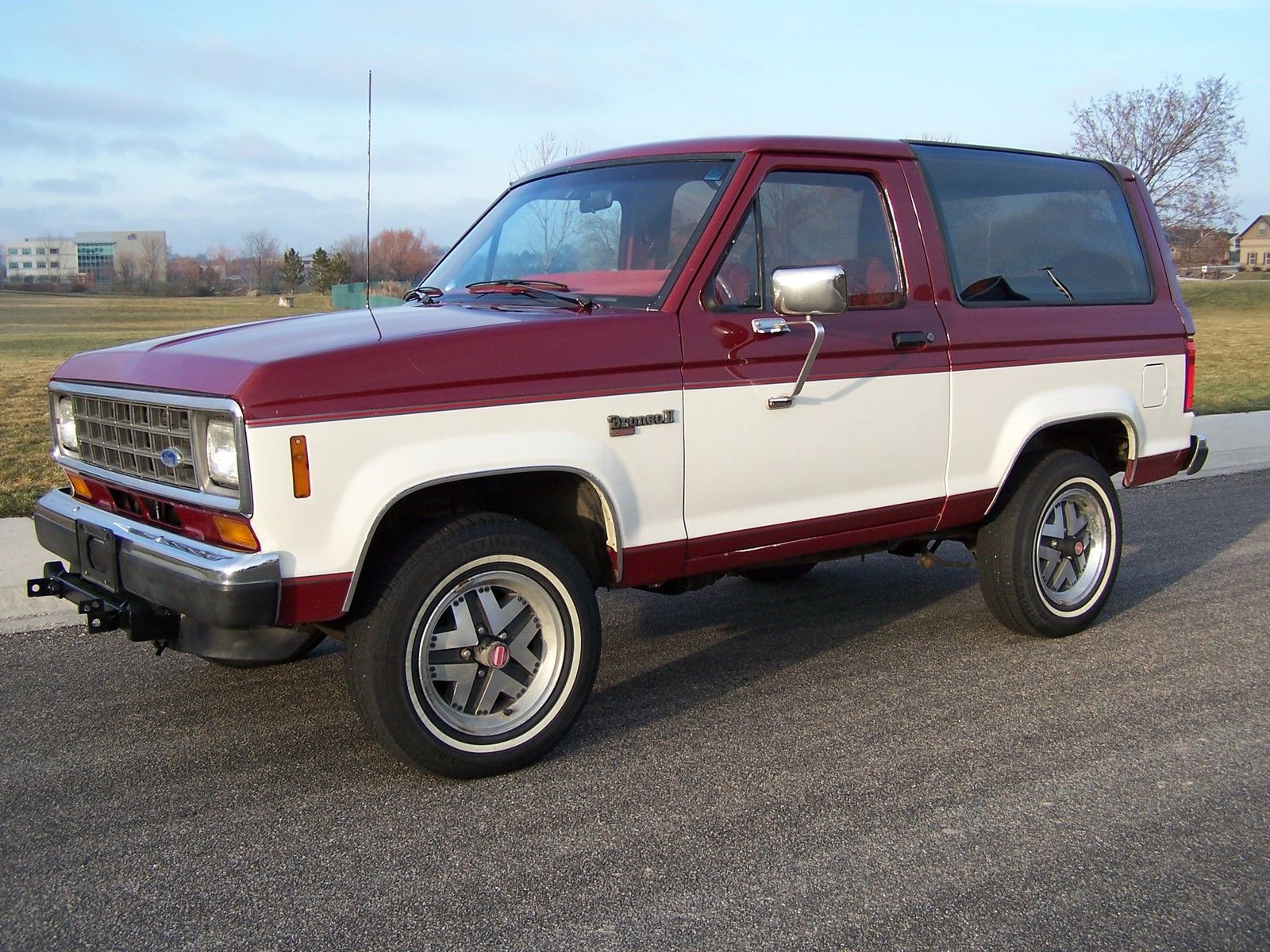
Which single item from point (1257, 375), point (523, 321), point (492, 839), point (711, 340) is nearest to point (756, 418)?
point (711, 340)

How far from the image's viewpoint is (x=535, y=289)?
463cm

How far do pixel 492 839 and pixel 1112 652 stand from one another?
322 cm

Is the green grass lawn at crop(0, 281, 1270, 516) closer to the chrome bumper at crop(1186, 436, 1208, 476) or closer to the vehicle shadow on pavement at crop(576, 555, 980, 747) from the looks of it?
the vehicle shadow on pavement at crop(576, 555, 980, 747)

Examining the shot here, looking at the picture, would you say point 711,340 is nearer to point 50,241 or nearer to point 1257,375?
point 1257,375

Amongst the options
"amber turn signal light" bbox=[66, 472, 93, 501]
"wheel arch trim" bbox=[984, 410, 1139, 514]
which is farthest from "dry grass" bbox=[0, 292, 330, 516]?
"wheel arch trim" bbox=[984, 410, 1139, 514]

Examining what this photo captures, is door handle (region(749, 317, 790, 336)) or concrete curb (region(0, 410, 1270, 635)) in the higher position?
door handle (region(749, 317, 790, 336))

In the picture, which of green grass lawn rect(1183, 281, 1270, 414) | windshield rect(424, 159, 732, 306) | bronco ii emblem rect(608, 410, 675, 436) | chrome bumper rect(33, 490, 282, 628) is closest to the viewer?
chrome bumper rect(33, 490, 282, 628)

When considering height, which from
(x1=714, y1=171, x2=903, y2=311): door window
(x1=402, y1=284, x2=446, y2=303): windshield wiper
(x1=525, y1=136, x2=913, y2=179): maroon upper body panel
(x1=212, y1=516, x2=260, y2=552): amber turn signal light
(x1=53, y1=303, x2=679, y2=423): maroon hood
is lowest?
(x1=212, y1=516, x2=260, y2=552): amber turn signal light

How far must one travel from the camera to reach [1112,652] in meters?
5.47

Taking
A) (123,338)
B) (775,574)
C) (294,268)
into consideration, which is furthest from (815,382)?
(123,338)

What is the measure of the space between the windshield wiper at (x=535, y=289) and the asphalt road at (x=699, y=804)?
160 cm

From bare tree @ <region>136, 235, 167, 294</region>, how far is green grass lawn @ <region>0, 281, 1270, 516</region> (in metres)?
1.93

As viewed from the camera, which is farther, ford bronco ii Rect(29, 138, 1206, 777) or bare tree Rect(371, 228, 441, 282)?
bare tree Rect(371, 228, 441, 282)

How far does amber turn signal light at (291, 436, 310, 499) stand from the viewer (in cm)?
352
